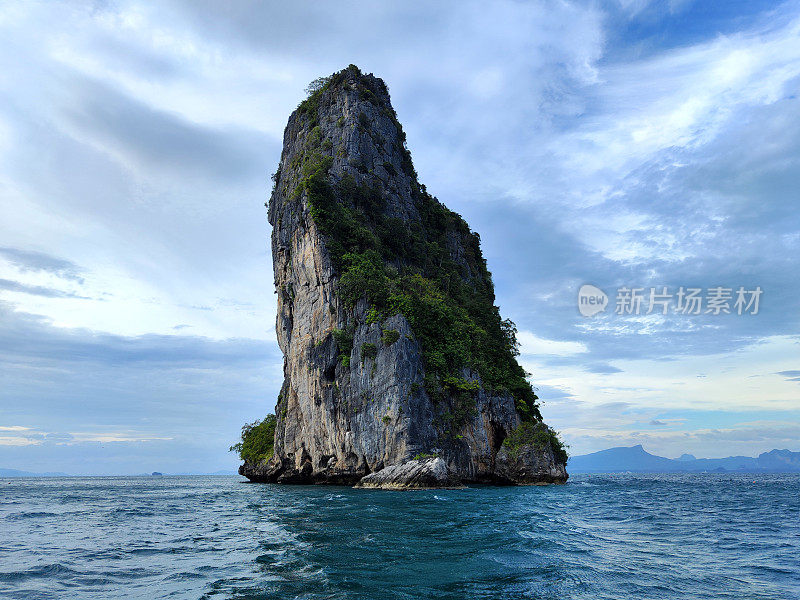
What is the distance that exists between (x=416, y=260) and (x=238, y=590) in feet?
155

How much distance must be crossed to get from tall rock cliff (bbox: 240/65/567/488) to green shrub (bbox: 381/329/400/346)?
0.28 feet

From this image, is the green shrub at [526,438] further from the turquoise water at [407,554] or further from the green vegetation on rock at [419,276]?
the turquoise water at [407,554]

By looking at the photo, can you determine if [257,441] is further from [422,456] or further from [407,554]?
[407,554]

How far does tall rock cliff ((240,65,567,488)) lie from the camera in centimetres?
3819

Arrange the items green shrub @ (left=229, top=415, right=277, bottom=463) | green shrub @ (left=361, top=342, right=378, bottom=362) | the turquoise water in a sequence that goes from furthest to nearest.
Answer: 1. green shrub @ (left=229, top=415, right=277, bottom=463)
2. green shrub @ (left=361, top=342, right=378, bottom=362)
3. the turquoise water

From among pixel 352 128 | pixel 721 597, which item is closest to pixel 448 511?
pixel 721 597

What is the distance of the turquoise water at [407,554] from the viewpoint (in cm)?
1041

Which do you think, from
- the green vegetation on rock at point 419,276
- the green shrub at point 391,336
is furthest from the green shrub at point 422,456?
the green shrub at point 391,336

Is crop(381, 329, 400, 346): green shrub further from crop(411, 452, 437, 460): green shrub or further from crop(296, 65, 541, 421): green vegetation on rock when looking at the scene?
crop(411, 452, 437, 460): green shrub

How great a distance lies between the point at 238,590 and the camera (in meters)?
10.1

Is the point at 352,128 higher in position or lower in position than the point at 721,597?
higher

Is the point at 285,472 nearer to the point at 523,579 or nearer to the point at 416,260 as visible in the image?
the point at 416,260

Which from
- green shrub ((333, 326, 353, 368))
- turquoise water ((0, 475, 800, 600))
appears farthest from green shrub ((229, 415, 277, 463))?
turquoise water ((0, 475, 800, 600))

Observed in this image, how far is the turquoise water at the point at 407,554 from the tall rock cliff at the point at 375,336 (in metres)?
14.4
